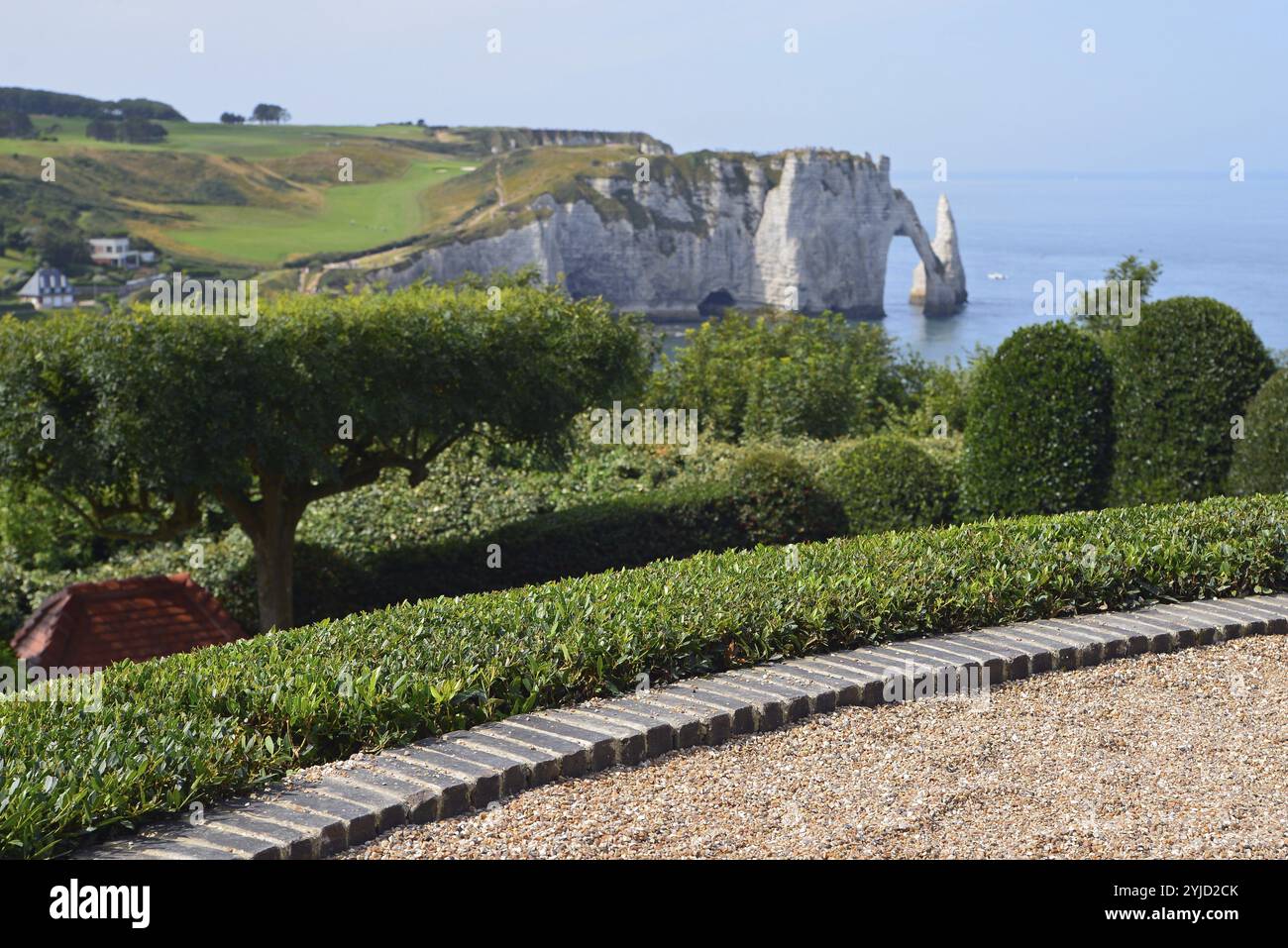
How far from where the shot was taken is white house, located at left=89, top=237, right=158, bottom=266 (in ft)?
184

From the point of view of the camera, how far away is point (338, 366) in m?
9.88

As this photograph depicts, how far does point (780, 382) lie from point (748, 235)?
81.5 m

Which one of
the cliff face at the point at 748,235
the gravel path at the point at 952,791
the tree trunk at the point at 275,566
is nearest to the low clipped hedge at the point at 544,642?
the gravel path at the point at 952,791

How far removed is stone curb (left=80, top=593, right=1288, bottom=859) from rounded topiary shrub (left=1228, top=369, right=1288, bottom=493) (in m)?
2.88

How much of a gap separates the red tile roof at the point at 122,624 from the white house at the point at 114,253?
167 ft

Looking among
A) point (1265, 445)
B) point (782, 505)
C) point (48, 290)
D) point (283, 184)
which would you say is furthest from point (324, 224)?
point (1265, 445)

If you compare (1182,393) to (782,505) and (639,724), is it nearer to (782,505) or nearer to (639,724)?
(782,505)

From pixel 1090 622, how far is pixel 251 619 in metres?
7.73

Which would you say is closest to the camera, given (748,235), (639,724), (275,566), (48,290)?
(639,724)

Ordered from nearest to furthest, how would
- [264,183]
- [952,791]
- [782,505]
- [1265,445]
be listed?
[952,791] → [1265,445] → [782,505] → [264,183]

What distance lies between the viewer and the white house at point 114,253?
2214 inches

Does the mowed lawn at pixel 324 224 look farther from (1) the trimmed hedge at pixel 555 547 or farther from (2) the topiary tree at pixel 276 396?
(2) the topiary tree at pixel 276 396

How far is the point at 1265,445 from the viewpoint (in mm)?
9086
